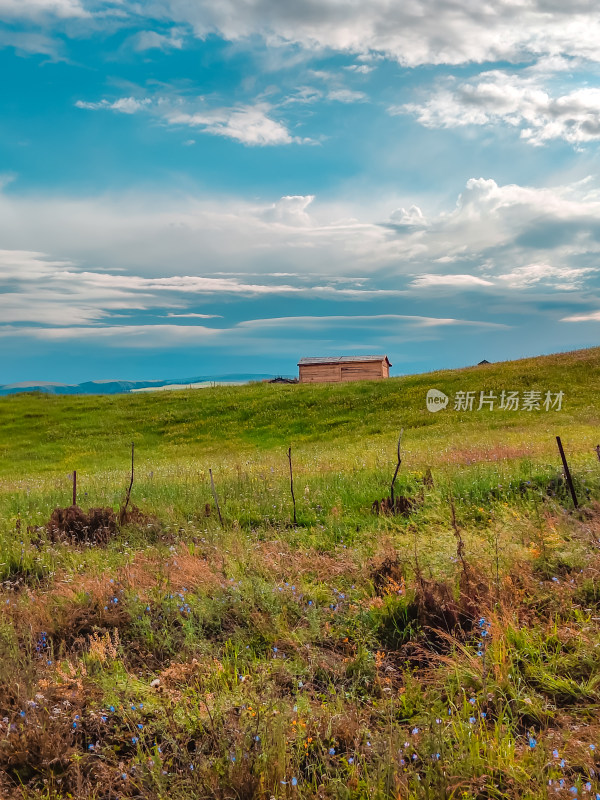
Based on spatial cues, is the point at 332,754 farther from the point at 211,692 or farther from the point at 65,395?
the point at 65,395

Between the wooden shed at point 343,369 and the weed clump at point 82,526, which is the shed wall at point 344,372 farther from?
the weed clump at point 82,526

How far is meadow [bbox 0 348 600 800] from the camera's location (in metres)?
3.51

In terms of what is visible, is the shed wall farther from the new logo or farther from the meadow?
the meadow

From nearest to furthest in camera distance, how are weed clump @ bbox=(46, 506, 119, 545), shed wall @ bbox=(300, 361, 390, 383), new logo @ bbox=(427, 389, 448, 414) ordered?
weed clump @ bbox=(46, 506, 119, 545)
new logo @ bbox=(427, 389, 448, 414)
shed wall @ bbox=(300, 361, 390, 383)

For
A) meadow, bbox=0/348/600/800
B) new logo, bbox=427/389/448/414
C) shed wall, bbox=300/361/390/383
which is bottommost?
meadow, bbox=0/348/600/800

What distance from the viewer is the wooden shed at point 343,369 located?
51.6 m

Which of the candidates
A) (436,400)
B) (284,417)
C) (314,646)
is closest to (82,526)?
(314,646)

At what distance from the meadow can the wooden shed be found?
41.0 m

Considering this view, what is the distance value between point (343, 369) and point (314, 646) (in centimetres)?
4758

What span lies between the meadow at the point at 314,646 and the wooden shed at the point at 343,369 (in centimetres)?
4101

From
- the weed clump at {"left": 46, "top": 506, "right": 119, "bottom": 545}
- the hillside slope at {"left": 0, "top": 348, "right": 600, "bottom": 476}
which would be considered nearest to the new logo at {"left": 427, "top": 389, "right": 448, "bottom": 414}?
the hillside slope at {"left": 0, "top": 348, "right": 600, "bottom": 476}

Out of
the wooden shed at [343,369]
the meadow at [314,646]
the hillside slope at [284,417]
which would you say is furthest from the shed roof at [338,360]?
the meadow at [314,646]

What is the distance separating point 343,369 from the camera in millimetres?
52125

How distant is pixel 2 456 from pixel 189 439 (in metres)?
10.7
